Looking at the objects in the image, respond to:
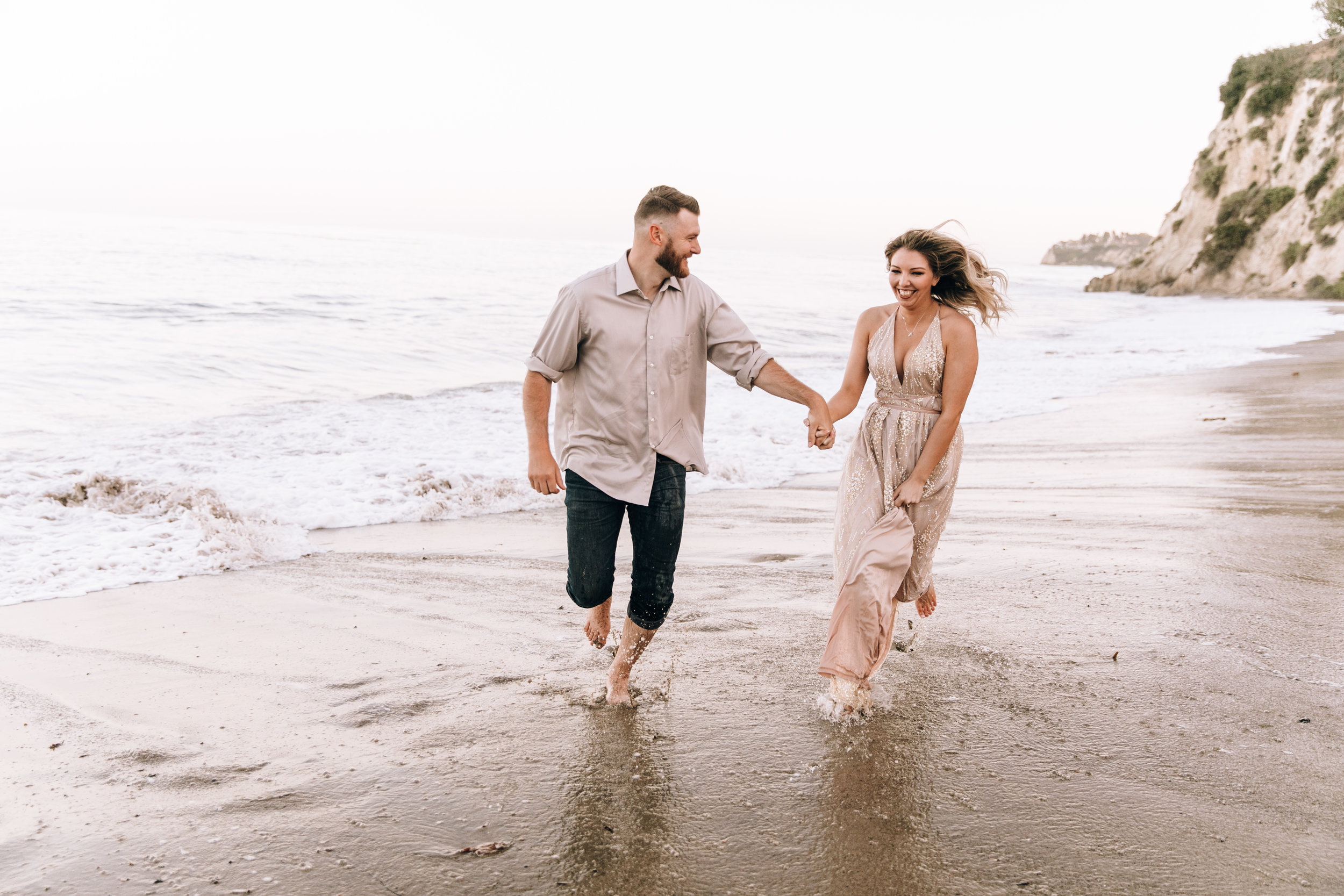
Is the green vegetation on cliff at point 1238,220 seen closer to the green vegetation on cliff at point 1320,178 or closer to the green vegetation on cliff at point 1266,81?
the green vegetation on cliff at point 1320,178

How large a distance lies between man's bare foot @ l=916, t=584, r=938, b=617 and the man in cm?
111

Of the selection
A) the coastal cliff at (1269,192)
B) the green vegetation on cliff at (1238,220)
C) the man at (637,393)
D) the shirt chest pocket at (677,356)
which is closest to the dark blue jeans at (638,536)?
the man at (637,393)

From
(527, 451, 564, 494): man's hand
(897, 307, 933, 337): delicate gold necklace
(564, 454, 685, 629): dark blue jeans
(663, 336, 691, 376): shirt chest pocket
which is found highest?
(897, 307, 933, 337): delicate gold necklace

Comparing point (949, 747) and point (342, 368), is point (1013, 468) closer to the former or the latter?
point (949, 747)

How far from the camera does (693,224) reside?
355 cm

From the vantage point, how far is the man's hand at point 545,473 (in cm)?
353

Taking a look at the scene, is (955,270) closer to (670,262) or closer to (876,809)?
(670,262)

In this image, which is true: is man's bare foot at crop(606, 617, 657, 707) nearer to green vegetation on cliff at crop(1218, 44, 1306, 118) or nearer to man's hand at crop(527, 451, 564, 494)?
man's hand at crop(527, 451, 564, 494)

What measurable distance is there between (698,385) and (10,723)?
3.01 metres

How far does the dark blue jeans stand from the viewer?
363cm

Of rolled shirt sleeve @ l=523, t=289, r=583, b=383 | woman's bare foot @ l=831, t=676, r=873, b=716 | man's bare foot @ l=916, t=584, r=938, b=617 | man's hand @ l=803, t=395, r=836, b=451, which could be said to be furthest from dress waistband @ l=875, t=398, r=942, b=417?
rolled shirt sleeve @ l=523, t=289, r=583, b=383

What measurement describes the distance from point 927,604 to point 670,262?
195 centimetres

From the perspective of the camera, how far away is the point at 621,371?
11.8ft

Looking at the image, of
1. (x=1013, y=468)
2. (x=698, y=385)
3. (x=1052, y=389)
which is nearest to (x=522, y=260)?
(x=1052, y=389)
